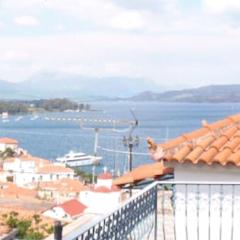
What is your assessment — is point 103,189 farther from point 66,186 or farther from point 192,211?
point 66,186

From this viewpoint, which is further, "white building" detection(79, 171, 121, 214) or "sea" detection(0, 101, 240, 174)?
"sea" detection(0, 101, 240, 174)

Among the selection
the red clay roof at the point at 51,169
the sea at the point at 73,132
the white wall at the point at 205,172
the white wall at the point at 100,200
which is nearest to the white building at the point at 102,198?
the white wall at the point at 100,200

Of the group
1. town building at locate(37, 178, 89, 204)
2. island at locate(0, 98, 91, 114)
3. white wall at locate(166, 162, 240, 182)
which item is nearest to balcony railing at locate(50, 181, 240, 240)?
white wall at locate(166, 162, 240, 182)

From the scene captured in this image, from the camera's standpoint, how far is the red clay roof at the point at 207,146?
5832 millimetres

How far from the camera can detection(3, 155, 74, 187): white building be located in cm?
7969

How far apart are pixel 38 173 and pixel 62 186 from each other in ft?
64.0

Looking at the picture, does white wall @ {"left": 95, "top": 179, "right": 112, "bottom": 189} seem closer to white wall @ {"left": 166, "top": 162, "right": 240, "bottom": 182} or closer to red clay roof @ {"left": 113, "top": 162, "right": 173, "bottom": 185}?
red clay roof @ {"left": 113, "top": 162, "right": 173, "bottom": 185}

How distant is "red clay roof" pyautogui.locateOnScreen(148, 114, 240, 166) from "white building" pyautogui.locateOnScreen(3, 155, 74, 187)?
70.1 meters

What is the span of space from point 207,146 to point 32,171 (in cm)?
7763

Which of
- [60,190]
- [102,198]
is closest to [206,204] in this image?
[102,198]

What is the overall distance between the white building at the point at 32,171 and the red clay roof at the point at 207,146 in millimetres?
70121

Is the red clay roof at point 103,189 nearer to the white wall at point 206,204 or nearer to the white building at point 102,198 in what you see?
the white building at point 102,198

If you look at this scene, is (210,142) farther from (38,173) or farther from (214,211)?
(38,173)

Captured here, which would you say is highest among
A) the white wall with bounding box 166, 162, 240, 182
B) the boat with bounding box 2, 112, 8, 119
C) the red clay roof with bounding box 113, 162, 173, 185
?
the white wall with bounding box 166, 162, 240, 182
